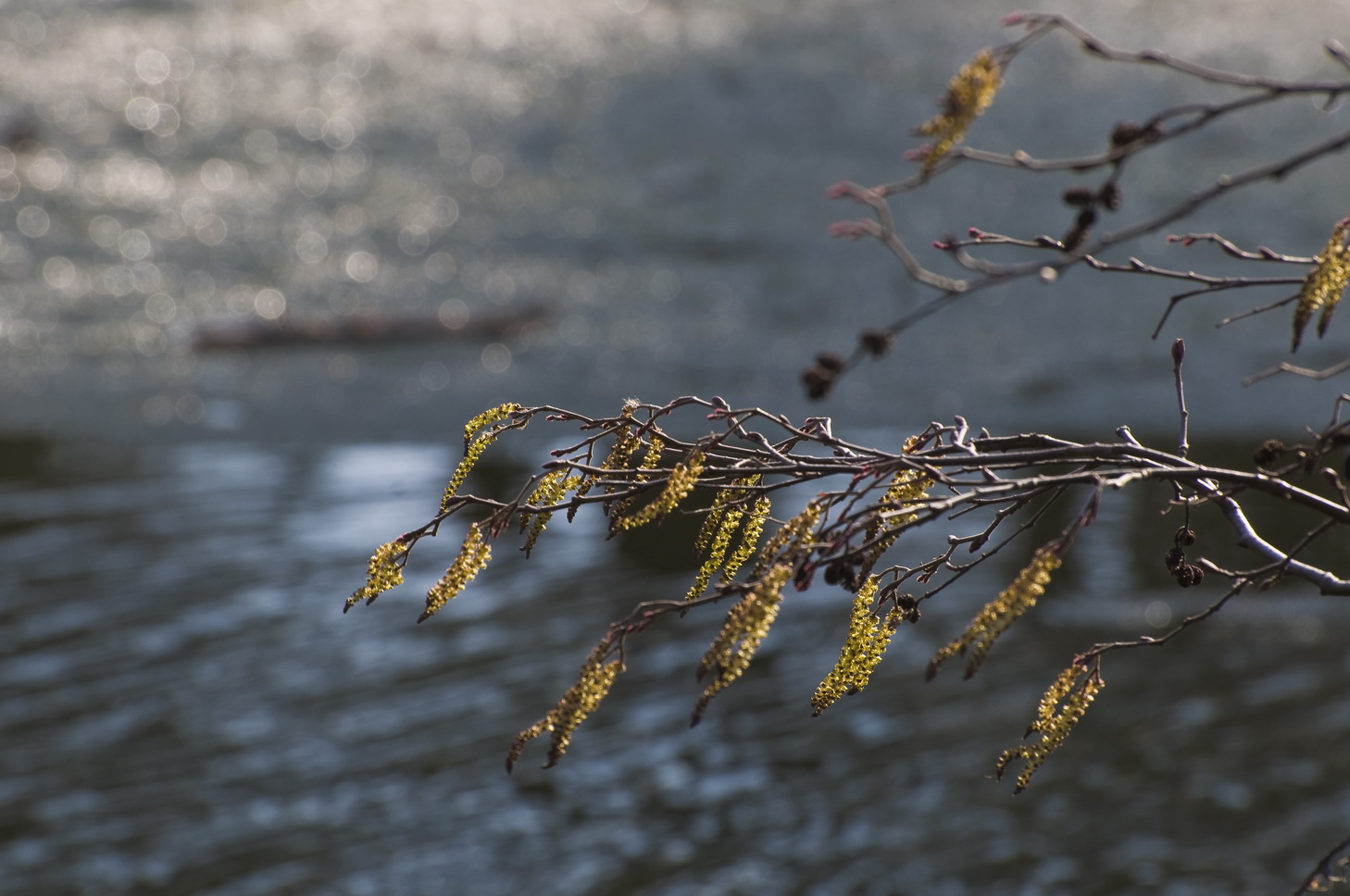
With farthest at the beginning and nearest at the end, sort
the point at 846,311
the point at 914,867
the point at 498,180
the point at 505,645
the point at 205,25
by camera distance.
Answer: the point at 205,25 < the point at 498,180 < the point at 846,311 < the point at 505,645 < the point at 914,867

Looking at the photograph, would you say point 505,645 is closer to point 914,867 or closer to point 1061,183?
point 914,867

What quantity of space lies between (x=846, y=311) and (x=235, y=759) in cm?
732

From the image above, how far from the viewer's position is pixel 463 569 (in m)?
1.84

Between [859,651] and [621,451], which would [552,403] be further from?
[859,651]

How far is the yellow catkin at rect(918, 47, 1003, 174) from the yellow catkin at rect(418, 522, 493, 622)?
0.76 metres

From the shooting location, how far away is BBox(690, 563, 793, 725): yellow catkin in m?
1.55

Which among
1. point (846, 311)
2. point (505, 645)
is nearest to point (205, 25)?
point (846, 311)

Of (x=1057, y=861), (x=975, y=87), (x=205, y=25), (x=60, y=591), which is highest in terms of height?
(x=205, y=25)

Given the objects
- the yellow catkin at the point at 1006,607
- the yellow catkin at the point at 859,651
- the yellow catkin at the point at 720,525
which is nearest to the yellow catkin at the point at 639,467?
the yellow catkin at the point at 720,525

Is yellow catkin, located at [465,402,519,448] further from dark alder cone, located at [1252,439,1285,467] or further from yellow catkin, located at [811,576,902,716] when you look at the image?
dark alder cone, located at [1252,439,1285,467]

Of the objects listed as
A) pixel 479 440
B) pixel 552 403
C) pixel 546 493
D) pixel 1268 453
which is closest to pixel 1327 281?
pixel 1268 453

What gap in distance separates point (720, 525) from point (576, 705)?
0.42 m

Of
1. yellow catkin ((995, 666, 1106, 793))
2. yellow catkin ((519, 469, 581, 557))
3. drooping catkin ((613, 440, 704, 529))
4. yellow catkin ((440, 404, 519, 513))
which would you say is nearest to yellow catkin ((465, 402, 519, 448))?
yellow catkin ((440, 404, 519, 513))

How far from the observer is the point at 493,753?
261 inches
